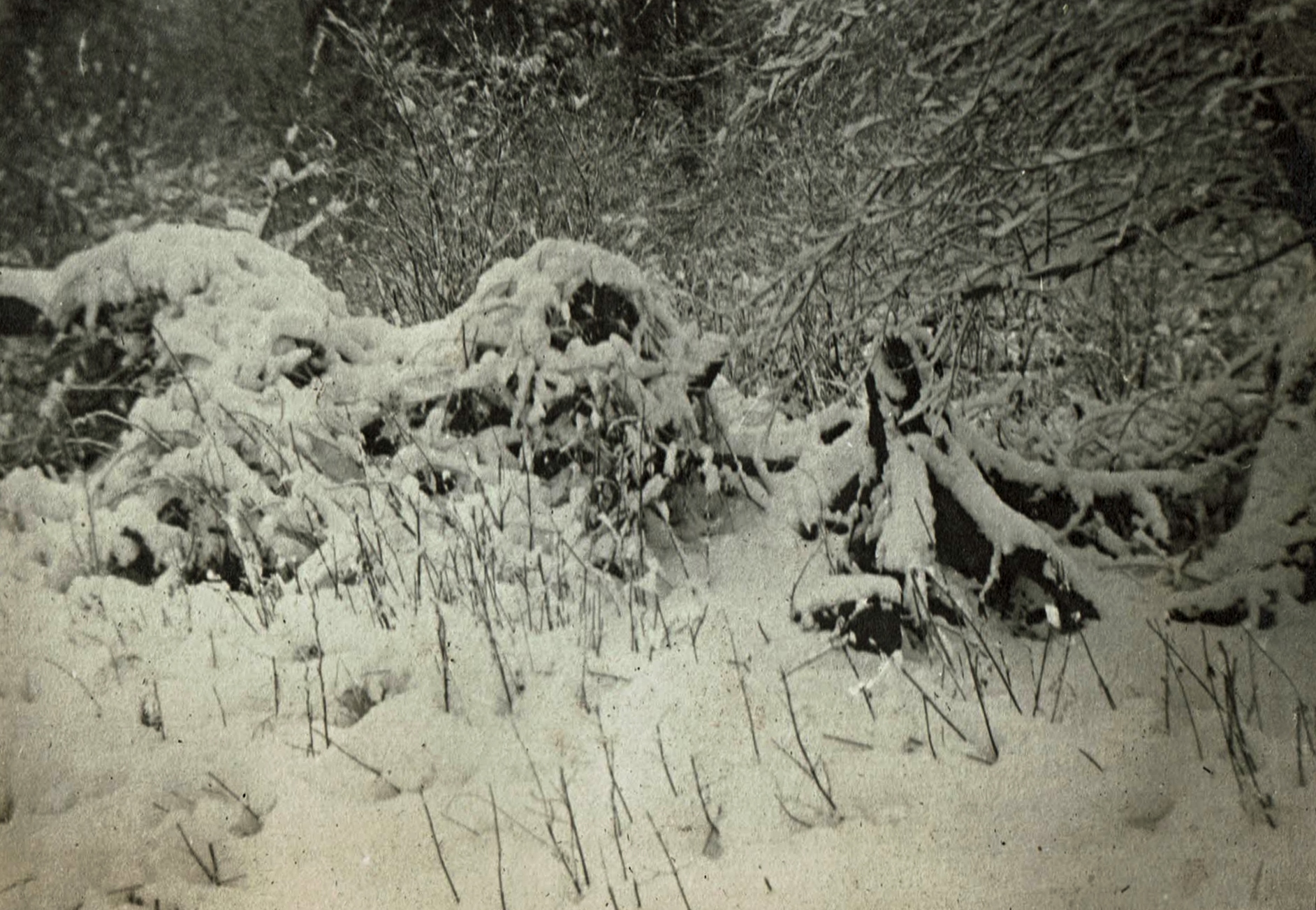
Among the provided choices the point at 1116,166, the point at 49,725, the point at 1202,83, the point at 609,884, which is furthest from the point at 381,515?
the point at 1202,83

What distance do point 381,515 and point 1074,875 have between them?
6.39 feet

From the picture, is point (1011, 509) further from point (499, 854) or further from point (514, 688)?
point (499, 854)

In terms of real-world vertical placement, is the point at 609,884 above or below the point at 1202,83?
below

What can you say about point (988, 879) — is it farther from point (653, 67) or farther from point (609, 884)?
point (653, 67)

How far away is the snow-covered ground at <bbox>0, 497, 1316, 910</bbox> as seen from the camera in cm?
171

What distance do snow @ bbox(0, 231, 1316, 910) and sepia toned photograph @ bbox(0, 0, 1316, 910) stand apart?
1 cm

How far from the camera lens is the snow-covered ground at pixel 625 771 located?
1715 millimetres

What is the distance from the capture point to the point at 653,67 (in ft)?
8.37

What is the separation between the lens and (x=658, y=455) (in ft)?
8.35

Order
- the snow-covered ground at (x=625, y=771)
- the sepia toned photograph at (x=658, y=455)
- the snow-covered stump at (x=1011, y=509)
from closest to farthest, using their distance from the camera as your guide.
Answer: the snow-covered ground at (x=625, y=771)
the sepia toned photograph at (x=658, y=455)
the snow-covered stump at (x=1011, y=509)

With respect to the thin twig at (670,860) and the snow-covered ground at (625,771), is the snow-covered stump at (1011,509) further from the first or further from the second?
the thin twig at (670,860)

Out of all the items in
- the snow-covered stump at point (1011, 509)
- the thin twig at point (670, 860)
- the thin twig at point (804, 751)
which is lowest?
the thin twig at point (670, 860)

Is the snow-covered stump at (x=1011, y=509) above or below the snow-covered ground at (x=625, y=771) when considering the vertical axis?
above

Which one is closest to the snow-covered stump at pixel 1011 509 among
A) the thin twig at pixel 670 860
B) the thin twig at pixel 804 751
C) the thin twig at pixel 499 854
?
the thin twig at pixel 804 751
